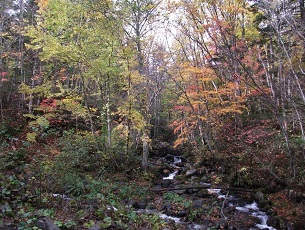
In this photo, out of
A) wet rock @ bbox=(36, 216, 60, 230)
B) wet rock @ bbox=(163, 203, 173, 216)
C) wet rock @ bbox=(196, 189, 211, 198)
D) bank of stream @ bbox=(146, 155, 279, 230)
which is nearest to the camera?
wet rock @ bbox=(36, 216, 60, 230)

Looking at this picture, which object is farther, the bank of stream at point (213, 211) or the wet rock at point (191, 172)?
the wet rock at point (191, 172)

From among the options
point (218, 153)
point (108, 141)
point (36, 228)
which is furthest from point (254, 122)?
point (36, 228)

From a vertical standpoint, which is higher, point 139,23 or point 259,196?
point 139,23

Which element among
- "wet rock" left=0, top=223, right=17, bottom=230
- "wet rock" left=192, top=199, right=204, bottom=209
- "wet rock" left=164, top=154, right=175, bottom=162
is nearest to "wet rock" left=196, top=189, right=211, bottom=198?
"wet rock" left=192, top=199, right=204, bottom=209

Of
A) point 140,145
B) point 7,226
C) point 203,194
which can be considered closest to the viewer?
point 7,226

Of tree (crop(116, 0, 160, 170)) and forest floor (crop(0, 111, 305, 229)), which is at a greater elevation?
tree (crop(116, 0, 160, 170))

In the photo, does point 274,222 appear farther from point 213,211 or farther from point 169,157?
point 169,157

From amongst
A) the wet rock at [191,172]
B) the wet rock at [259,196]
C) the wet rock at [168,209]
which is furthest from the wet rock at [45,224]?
the wet rock at [191,172]

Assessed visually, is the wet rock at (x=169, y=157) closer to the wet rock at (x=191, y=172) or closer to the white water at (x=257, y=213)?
the wet rock at (x=191, y=172)

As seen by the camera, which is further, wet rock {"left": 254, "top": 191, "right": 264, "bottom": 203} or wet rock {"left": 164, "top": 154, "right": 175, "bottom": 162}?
wet rock {"left": 164, "top": 154, "right": 175, "bottom": 162}

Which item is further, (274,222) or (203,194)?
(203,194)

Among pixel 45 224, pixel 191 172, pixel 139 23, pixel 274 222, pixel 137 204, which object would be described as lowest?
pixel 274 222

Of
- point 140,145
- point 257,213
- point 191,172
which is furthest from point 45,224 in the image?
point 140,145

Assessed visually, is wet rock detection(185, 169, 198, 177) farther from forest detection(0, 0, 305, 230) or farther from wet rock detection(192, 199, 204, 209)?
wet rock detection(192, 199, 204, 209)
